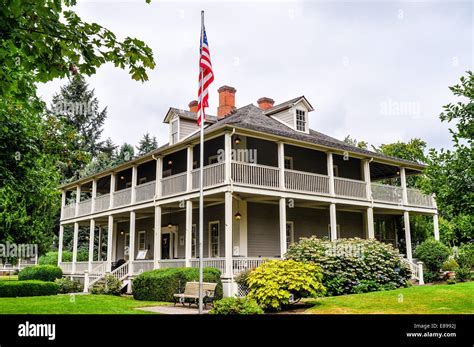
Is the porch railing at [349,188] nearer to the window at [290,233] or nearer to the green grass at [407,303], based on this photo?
the window at [290,233]

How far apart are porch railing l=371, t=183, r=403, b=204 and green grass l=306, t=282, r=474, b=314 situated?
25.8 feet

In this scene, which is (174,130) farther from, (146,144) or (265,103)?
(146,144)

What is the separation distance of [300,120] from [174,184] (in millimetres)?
7502

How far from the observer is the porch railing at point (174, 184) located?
19.4 metres

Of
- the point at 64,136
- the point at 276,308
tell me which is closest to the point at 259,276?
the point at 276,308

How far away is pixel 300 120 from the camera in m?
23.1

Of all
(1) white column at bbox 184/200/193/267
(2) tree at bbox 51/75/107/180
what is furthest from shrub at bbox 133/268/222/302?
(2) tree at bbox 51/75/107/180

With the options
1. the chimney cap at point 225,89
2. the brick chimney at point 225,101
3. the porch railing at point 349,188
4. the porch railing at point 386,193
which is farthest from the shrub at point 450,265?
the chimney cap at point 225,89

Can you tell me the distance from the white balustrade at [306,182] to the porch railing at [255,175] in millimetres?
594

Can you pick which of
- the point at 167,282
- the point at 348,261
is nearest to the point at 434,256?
the point at 348,261

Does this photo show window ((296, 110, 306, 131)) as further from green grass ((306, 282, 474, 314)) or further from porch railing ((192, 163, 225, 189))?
green grass ((306, 282, 474, 314))

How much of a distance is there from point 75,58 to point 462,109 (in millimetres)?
8590

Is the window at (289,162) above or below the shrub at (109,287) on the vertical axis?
above

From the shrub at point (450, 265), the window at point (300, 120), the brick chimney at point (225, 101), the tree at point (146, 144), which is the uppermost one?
the tree at point (146, 144)
